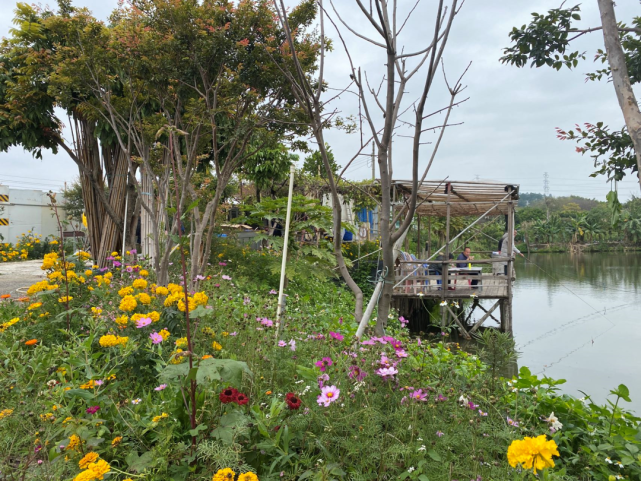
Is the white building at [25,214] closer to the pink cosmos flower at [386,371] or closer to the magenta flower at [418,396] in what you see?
the pink cosmos flower at [386,371]

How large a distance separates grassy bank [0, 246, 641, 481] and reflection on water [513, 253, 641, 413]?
2600mm

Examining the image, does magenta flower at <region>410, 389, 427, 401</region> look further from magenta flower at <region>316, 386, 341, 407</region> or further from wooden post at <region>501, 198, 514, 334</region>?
wooden post at <region>501, 198, 514, 334</region>

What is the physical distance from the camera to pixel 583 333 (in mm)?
9148

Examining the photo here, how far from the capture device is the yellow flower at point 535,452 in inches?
36.5

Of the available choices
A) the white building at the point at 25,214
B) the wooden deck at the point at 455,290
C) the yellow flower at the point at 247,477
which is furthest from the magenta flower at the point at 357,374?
A: the white building at the point at 25,214

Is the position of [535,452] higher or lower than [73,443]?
higher

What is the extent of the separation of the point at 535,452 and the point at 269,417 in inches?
31.2

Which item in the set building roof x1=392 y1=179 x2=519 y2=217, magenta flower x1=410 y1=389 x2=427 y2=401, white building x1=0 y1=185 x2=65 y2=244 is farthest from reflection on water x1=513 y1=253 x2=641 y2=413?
white building x1=0 y1=185 x2=65 y2=244

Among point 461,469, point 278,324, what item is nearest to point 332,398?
point 461,469

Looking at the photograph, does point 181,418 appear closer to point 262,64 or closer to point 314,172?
point 262,64

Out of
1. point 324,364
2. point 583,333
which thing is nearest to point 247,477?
point 324,364

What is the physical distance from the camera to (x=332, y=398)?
1.43m

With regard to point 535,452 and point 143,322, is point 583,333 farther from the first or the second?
point 143,322

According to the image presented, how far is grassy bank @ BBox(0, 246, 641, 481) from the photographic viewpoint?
4.25 feet
